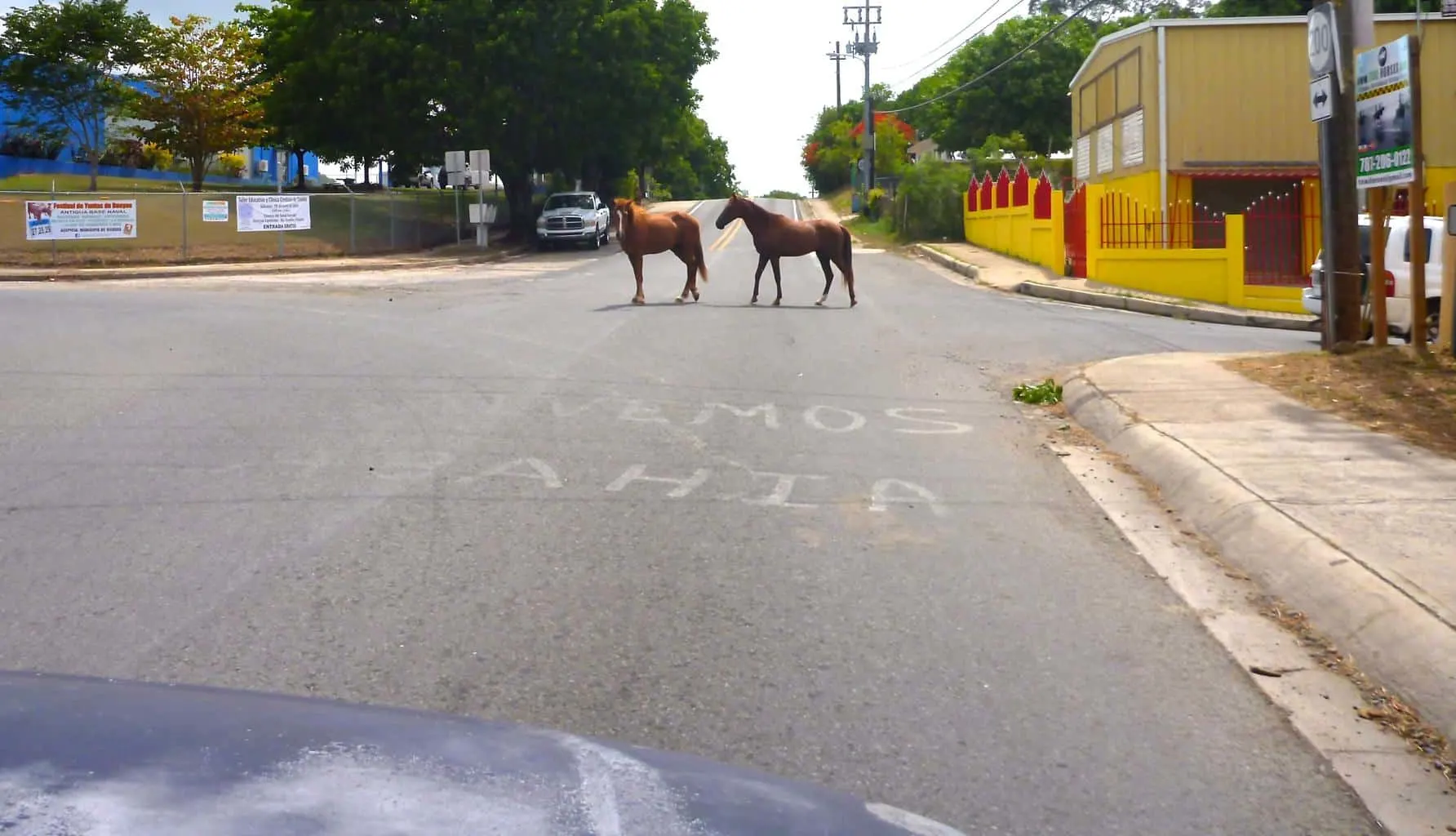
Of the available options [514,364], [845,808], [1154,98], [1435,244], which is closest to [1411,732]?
[845,808]

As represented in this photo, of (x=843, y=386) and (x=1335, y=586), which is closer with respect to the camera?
(x=1335, y=586)

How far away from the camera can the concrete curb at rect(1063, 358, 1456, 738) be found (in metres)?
5.41

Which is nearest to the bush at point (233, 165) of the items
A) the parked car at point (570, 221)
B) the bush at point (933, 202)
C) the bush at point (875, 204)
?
the parked car at point (570, 221)

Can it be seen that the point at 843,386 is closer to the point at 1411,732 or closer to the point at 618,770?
the point at 1411,732

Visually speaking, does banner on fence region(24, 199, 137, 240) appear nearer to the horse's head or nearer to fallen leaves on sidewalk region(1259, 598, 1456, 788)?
the horse's head

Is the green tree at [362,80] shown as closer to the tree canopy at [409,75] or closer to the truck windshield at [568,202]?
the tree canopy at [409,75]

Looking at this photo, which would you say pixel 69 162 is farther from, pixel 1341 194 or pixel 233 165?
pixel 1341 194

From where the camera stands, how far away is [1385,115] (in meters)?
12.3

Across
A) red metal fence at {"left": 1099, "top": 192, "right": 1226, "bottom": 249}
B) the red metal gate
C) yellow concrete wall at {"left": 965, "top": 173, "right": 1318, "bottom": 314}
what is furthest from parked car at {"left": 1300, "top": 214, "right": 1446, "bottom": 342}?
the red metal gate

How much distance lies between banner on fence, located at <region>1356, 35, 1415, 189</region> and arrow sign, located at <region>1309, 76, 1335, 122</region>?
278mm

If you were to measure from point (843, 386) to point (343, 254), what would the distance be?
88.5 ft

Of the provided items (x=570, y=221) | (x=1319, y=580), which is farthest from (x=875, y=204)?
(x=1319, y=580)

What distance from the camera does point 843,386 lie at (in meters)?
13.2

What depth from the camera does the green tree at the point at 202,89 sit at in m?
51.4
